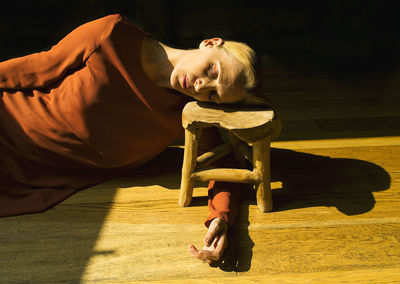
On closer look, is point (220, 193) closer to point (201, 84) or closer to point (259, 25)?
point (201, 84)

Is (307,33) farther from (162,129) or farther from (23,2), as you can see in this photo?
(162,129)

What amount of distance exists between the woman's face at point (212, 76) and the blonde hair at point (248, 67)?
0.02 metres

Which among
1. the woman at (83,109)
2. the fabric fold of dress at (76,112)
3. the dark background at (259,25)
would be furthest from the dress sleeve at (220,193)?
the dark background at (259,25)

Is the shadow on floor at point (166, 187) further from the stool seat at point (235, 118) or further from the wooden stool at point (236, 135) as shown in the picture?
the stool seat at point (235, 118)

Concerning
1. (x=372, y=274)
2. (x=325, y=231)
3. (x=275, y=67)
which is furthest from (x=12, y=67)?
(x=275, y=67)

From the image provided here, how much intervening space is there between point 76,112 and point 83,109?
4 centimetres

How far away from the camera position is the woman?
186cm

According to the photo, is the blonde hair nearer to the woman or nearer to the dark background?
the woman

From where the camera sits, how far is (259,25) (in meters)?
4.80

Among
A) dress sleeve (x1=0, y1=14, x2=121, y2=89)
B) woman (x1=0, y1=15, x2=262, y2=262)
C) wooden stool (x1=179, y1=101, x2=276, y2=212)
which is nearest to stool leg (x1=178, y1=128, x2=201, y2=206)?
wooden stool (x1=179, y1=101, x2=276, y2=212)

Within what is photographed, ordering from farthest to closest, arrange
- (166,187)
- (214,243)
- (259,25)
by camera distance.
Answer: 1. (259,25)
2. (166,187)
3. (214,243)

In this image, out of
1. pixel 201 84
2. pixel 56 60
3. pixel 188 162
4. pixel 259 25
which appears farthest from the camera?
pixel 259 25

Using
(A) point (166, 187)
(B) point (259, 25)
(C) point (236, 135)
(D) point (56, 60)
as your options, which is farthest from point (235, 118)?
(B) point (259, 25)

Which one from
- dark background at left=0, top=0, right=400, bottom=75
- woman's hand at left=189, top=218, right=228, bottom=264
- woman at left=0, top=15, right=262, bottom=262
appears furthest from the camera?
dark background at left=0, top=0, right=400, bottom=75
